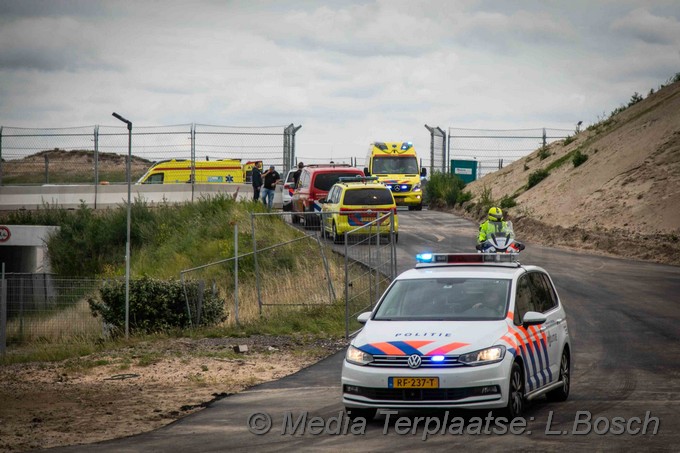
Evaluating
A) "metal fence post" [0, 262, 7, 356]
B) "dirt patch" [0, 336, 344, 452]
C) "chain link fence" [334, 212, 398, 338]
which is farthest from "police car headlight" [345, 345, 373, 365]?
"metal fence post" [0, 262, 7, 356]

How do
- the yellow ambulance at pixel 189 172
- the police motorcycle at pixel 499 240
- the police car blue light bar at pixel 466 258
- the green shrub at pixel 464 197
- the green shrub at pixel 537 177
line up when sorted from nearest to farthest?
the police car blue light bar at pixel 466 258 < the police motorcycle at pixel 499 240 < the green shrub at pixel 537 177 < the green shrub at pixel 464 197 < the yellow ambulance at pixel 189 172

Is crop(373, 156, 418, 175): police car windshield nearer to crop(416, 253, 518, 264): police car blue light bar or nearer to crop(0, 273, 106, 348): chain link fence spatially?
crop(0, 273, 106, 348): chain link fence

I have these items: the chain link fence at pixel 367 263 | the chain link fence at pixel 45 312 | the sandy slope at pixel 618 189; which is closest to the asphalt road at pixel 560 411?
the chain link fence at pixel 367 263

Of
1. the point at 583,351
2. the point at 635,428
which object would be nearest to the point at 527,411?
the point at 635,428

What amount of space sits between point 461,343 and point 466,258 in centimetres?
224

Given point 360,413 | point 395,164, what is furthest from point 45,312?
point 395,164

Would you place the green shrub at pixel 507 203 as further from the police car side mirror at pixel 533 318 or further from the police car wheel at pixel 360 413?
the police car wheel at pixel 360 413

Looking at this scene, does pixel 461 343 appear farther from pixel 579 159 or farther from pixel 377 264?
pixel 579 159

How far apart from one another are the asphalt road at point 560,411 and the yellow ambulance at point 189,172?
3116cm

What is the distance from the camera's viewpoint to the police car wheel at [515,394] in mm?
10398

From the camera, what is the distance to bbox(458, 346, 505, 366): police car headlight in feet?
33.7

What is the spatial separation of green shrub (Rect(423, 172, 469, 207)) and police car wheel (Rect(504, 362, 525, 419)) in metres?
35.5

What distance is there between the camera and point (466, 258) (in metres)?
12.5

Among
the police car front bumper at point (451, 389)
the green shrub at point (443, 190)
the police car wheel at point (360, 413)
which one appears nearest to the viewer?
the police car front bumper at point (451, 389)
